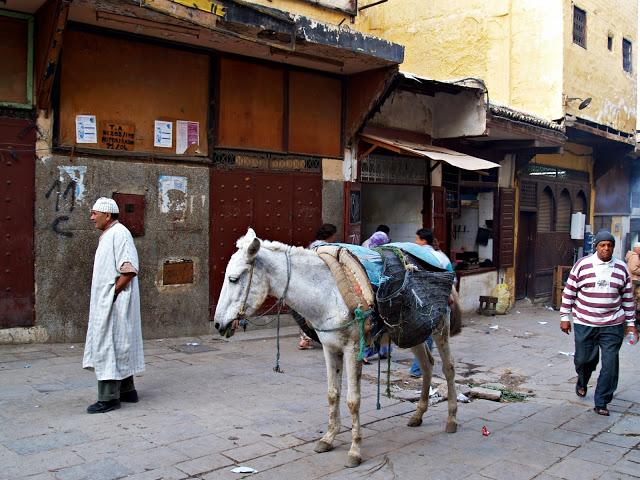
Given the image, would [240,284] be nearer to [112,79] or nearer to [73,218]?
[73,218]

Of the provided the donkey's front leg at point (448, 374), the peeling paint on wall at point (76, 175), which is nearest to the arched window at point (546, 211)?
the donkey's front leg at point (448, 374)

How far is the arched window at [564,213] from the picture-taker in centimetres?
1620

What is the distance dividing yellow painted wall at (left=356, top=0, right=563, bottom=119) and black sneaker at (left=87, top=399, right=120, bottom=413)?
34.5 ft

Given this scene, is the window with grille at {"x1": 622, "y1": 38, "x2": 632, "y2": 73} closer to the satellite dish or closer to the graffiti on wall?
the satellite dish

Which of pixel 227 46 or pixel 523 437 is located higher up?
pixel 227 46

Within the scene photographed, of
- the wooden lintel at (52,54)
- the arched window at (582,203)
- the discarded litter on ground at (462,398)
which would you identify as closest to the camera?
the discarded litter on ground at (462,398)

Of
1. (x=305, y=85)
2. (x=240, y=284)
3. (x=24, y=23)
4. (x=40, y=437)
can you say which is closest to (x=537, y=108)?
(x=305, y=85)

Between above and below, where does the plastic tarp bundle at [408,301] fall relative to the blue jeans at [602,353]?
above

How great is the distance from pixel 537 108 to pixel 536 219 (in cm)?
276

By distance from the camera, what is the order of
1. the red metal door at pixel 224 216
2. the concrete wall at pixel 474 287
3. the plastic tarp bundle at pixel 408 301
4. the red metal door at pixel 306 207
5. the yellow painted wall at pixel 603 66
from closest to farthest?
the plastic tarp bundle at pixel 408 301
the red metal door at pixel 224 216
the red metal door at pixel 306 207
the concrete wall at pixel 474 287
the yellow painted wall at pixel 603 66

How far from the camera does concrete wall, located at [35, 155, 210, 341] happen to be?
7367mm

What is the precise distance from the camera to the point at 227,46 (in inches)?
337

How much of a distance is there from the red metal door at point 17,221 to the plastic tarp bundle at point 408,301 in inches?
184

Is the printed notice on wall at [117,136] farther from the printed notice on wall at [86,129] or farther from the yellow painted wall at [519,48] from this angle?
the yellow painted wall at [519,48]
